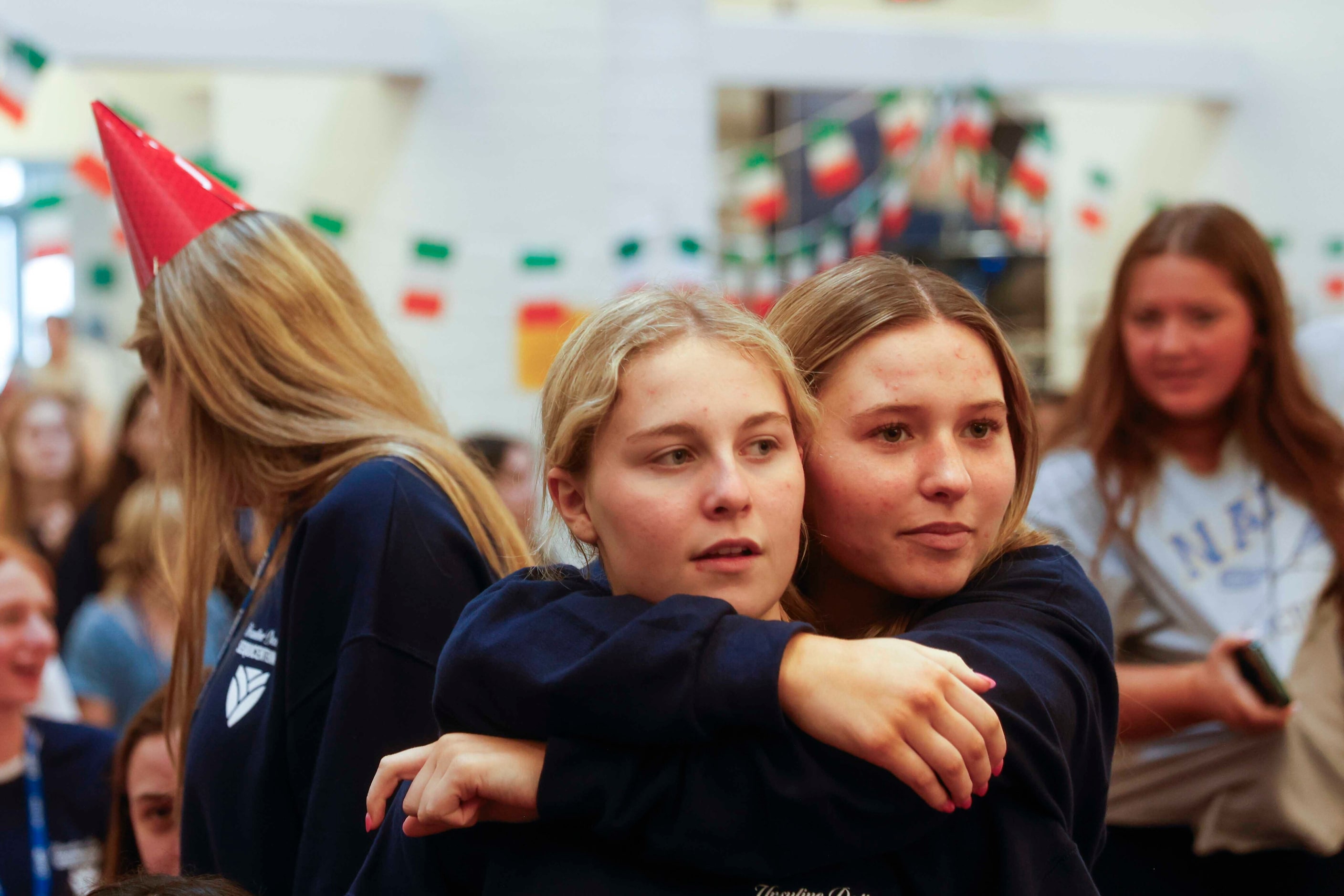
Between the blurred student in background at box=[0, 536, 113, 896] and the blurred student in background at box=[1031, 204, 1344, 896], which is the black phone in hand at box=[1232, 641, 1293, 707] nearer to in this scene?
the blurred student in background at box=[1031, 204, 1344, 896]

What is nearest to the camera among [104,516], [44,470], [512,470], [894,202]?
[104,516]

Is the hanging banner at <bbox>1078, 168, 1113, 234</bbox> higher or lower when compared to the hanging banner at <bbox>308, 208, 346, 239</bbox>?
higher

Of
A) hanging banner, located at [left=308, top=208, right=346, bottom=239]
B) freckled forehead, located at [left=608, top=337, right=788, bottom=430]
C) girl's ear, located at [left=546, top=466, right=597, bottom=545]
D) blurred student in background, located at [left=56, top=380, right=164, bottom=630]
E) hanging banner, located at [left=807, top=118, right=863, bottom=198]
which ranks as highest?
hanging banner, located at [left=807, top=118, right=863, bottom=198]

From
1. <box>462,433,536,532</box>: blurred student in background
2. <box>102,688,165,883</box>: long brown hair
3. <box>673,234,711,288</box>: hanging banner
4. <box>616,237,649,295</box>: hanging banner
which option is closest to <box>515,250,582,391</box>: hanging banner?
<box>616,237,649,295</box>: hanging banner

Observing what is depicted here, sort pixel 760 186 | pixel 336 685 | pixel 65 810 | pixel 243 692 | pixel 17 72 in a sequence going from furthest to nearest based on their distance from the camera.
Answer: pixel 760 186 → pixel 17 72 → pixel 65 810 → pixel 243 692 → pixel 336 685

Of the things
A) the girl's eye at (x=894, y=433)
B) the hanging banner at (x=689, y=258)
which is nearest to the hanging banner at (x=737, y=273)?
the hanging banner at (x=689, y=258)

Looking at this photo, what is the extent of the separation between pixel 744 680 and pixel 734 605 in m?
0.10

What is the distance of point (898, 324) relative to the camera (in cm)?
115

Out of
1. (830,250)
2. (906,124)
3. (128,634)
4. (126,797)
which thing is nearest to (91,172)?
(128,634)

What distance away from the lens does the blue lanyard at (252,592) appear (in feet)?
5.06

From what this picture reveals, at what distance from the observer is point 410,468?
1.44 metres

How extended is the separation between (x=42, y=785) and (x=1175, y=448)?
6.57 feet

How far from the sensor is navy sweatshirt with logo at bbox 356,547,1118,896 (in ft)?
3.10

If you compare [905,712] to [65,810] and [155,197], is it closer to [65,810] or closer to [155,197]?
[155,197]
